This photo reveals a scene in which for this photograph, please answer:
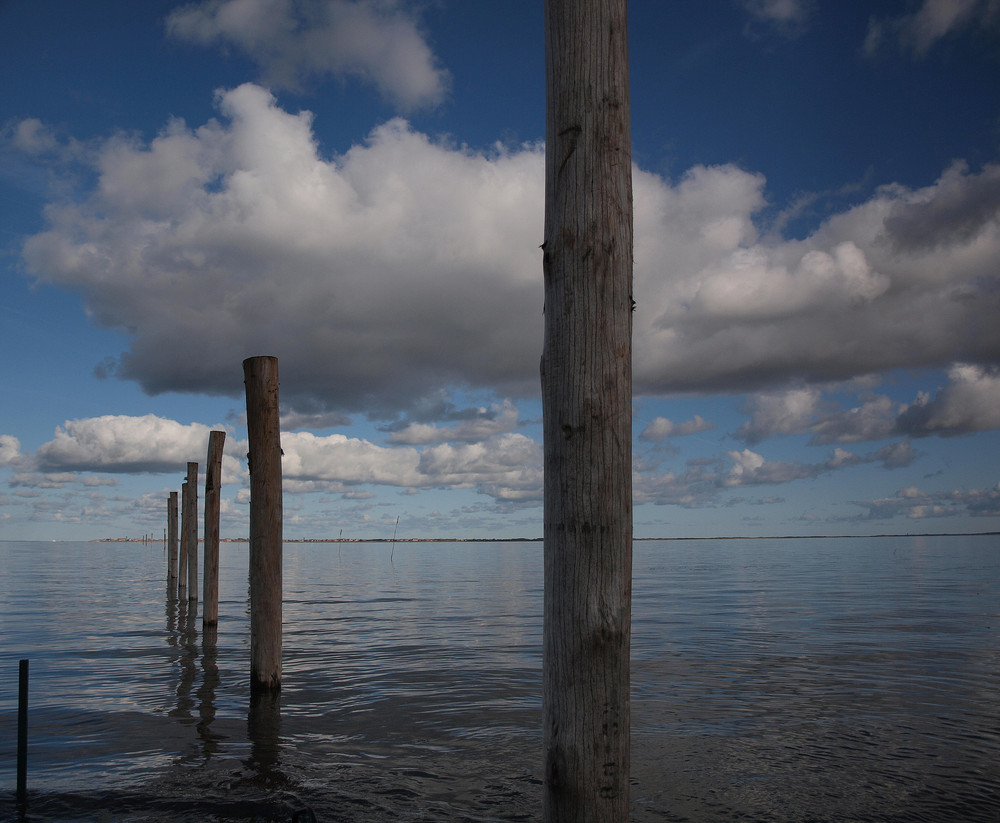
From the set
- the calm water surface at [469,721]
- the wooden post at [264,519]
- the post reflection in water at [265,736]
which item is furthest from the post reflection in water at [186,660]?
the wooden post at [264,519]

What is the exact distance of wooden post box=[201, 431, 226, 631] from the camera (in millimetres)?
13156

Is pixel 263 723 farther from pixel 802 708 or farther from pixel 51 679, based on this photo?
pixel 802 708

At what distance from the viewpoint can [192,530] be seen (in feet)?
58.4

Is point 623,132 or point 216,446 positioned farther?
point 216,446

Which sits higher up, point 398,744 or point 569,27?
point 569,27

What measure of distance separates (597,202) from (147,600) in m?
23.3

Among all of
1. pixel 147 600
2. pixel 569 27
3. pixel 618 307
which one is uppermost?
pixel 569 27

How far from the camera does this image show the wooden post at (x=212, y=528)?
13156mm

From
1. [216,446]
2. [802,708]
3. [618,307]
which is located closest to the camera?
[618,307]

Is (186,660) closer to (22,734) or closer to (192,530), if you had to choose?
(22,734)

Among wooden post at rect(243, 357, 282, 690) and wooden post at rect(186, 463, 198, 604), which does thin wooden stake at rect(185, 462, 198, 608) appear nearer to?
wooden post at rect(186, 463, 198, 604)

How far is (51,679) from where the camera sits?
976cm

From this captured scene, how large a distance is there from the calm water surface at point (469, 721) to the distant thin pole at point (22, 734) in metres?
0.14

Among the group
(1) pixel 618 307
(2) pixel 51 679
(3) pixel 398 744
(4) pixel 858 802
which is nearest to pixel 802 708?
(4) pixel 858 802
